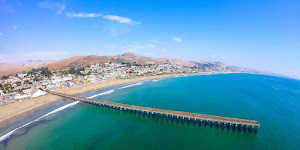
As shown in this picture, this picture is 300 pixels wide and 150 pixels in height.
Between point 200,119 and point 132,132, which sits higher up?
point 200,119

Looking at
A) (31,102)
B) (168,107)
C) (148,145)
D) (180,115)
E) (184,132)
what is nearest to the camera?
(148,145)

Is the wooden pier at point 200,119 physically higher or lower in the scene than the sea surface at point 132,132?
higher

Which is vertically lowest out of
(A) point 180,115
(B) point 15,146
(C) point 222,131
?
(B) point 15,146

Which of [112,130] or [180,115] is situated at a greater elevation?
[180,115]

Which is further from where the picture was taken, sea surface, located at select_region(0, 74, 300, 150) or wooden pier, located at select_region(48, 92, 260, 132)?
wooden pier, located at select_region(48, 92, 260, 132)

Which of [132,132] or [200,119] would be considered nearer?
[132,132]

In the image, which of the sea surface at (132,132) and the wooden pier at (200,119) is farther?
the wooden pier at (200,119)

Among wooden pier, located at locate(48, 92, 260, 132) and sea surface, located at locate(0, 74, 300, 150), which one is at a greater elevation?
wooden pier, located at locate(48, 92, 260, 132)

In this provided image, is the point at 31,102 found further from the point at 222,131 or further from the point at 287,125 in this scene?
the point at 287,125

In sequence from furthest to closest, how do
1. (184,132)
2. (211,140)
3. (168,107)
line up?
(168,107) → (184,132) → (211,140)

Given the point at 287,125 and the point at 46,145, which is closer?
the point at 46,145

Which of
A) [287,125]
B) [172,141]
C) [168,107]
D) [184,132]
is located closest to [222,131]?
[184,132]
